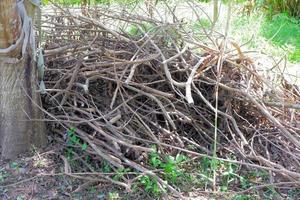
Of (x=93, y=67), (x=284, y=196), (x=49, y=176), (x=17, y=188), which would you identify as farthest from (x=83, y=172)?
(x=284, y=196)

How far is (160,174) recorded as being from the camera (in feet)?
10.3

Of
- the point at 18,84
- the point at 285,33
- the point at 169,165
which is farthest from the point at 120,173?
the point at 285,33

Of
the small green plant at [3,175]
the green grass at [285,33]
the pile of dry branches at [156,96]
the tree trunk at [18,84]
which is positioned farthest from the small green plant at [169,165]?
the green grass at [285,33]

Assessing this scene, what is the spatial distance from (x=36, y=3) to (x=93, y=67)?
59cm

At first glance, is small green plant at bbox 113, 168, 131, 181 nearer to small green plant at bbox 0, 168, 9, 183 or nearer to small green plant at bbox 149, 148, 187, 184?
small green plant at bbox 149, 148, 187, 184

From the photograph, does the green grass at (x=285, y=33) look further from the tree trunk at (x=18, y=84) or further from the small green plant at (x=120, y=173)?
the tree trunk at (x=18, y=84)

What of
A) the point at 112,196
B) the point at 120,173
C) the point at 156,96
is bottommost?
the point at 112,196

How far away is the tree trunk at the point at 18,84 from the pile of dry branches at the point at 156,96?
0.15m

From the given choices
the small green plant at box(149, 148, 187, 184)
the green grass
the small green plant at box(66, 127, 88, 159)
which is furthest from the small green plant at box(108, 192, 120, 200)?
the green grass

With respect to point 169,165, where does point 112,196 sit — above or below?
below

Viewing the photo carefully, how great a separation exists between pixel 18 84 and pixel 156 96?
0.91m

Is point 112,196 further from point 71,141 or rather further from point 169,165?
point 71,141

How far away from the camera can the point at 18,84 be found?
316 cm

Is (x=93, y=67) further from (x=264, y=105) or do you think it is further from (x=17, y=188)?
(x=264, y=105)
